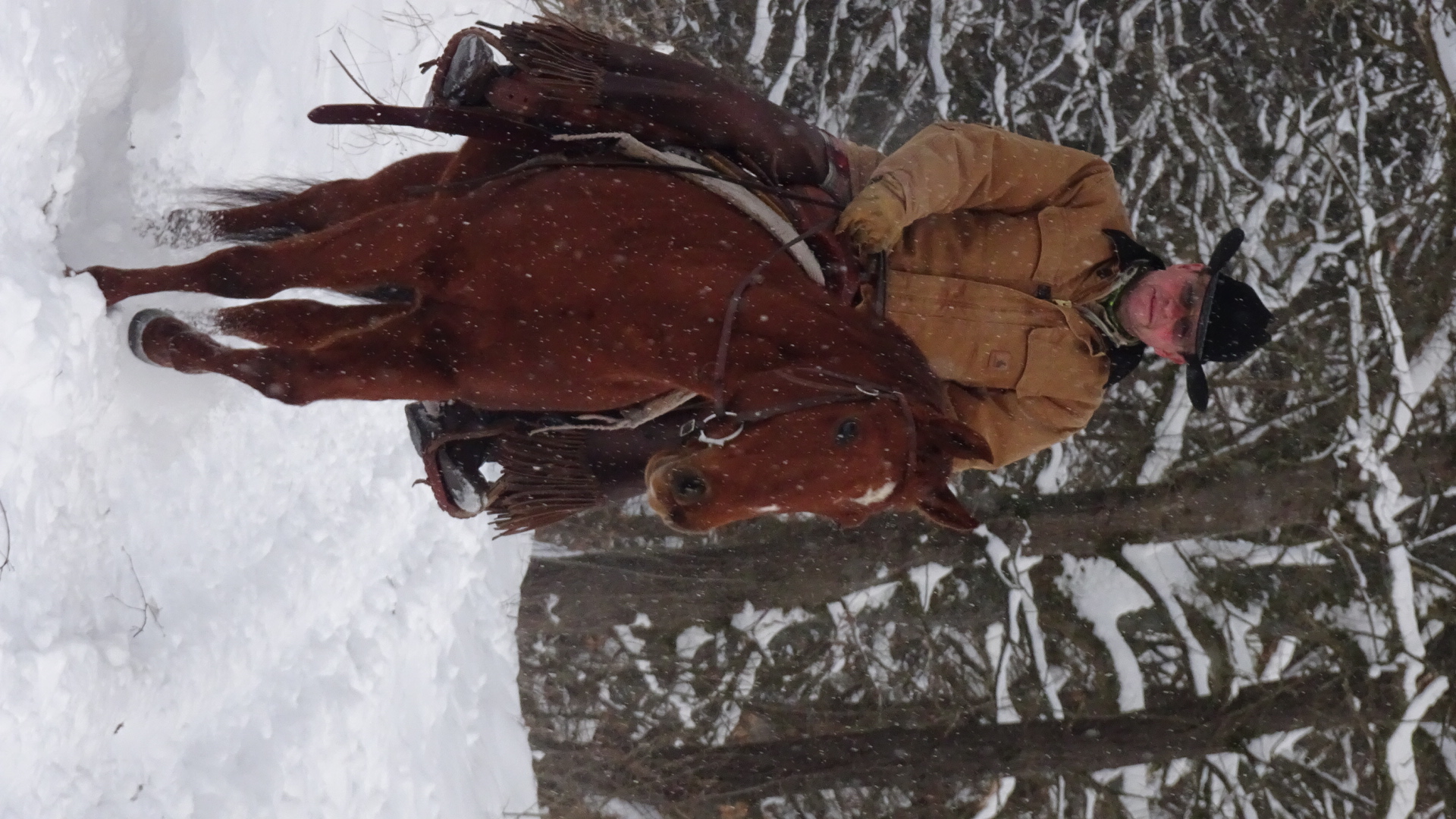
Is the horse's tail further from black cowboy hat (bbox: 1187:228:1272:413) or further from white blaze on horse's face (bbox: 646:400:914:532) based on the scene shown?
black cowboy hat (bbox: 1187:228:1272:413)

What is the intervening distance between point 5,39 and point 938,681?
188 inches

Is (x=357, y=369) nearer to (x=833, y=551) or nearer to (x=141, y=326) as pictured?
(x=141, y=326)

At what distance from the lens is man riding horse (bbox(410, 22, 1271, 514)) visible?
2197 mm

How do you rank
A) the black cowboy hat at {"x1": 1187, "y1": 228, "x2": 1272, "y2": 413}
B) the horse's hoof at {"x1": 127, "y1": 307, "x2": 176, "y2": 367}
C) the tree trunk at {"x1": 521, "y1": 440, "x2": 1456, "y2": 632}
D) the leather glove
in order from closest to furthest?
the leather glove < the black cowboy hat at {"x1": 1187, "y1": 228, "x2": 1272, "y2": 413} < the horse's hoof at {"x1": 127, "y1": 307, "x2": 176, "y2": 367} < the tree trunk at {"x1": 521, "y1": 440, "x2": 1456, "y2": 632}

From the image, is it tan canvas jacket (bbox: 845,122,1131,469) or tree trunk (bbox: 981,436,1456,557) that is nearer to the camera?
tan canvas jacket (bbox: 845,122,1131,469)

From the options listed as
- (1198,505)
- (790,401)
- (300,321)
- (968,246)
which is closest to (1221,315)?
(968,246)

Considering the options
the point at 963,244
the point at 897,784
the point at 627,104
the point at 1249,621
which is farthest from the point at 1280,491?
the point at 627,104

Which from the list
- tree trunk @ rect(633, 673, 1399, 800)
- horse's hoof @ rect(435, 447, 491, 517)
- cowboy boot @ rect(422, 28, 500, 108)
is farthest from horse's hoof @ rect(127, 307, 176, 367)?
tree trunk @ rect(633, 673, 1399, 800)

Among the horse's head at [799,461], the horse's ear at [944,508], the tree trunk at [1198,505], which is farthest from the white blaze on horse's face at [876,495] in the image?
the tree trunk at [1198,505]

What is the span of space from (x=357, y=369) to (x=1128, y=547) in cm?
420

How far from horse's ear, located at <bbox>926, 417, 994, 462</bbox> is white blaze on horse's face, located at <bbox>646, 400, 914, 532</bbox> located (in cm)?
10

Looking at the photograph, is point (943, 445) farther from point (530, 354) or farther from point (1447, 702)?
point (1447, 702)

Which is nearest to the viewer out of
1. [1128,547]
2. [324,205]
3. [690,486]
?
[690,486]

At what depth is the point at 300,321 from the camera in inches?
94.7
